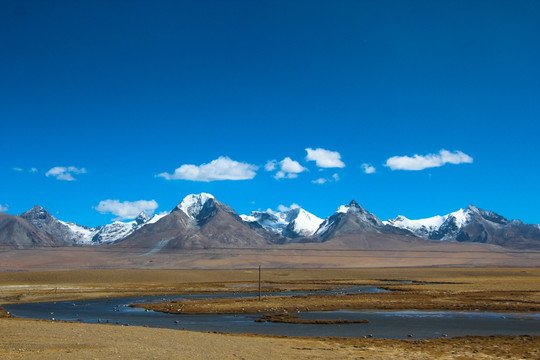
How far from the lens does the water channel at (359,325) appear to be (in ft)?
136

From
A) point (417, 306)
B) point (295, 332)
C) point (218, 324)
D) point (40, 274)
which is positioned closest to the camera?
point (295, 332)

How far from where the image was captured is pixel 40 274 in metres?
151

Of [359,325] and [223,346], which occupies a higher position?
[223,346]

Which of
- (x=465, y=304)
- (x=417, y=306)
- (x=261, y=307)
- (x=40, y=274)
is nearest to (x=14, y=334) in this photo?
(x=261, y=307)

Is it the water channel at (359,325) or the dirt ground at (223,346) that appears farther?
the water channel at (359,325)

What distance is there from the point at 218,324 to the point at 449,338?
20.9 metres

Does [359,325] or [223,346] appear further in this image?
[359,325]

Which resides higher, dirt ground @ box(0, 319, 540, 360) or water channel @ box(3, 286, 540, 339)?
dirt ground @ box(0, 319, 540, 360)

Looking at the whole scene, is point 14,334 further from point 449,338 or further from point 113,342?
point 449,338

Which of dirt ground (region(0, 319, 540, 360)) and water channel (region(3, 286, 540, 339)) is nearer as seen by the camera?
dirt ground (region(0, 319, 540, 360))

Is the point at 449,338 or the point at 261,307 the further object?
the point at 261,307

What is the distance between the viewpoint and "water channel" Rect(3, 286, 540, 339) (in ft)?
136

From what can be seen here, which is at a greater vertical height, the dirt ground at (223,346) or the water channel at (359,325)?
the dirt ground at (223,346)

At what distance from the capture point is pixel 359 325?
46.0 metres
